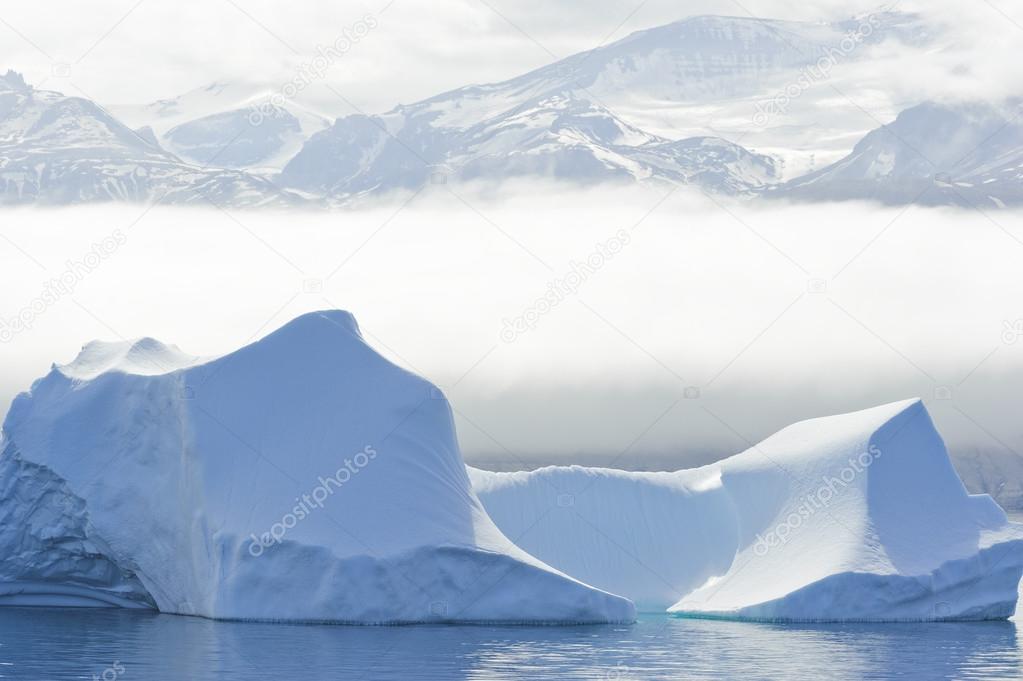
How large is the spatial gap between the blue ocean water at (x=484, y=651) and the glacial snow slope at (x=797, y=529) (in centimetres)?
118

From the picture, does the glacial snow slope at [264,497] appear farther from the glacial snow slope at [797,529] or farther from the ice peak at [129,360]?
the glacial snow slope at [797,529]

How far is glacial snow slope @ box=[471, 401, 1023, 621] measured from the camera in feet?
126

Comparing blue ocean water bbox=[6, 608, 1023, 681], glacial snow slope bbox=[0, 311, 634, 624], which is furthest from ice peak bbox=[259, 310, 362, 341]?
blue ocean water bbox=[6, 608, 1023, 681]

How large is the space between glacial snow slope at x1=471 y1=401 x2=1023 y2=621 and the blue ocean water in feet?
3.86

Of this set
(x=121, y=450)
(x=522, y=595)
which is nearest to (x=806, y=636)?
(x=522, y=595)

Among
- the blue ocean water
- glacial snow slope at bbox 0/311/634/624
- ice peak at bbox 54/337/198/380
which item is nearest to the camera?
the blue ocean water

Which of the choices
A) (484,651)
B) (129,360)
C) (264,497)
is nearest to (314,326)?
(264,497)

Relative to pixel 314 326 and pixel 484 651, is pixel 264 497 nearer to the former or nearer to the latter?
pixel 314 326

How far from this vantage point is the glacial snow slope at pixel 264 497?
3478cm

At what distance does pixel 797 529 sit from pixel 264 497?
14416mm

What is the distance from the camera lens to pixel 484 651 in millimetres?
30266

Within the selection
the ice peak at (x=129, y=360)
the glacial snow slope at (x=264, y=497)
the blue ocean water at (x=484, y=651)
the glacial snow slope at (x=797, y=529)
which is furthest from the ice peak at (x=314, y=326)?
the glacial snow slope at (x=797, y=529)

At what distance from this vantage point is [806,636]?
114 ft

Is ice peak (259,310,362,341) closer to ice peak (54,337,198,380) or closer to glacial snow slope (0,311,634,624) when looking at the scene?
glacial snow slope (0,311,634,624)
